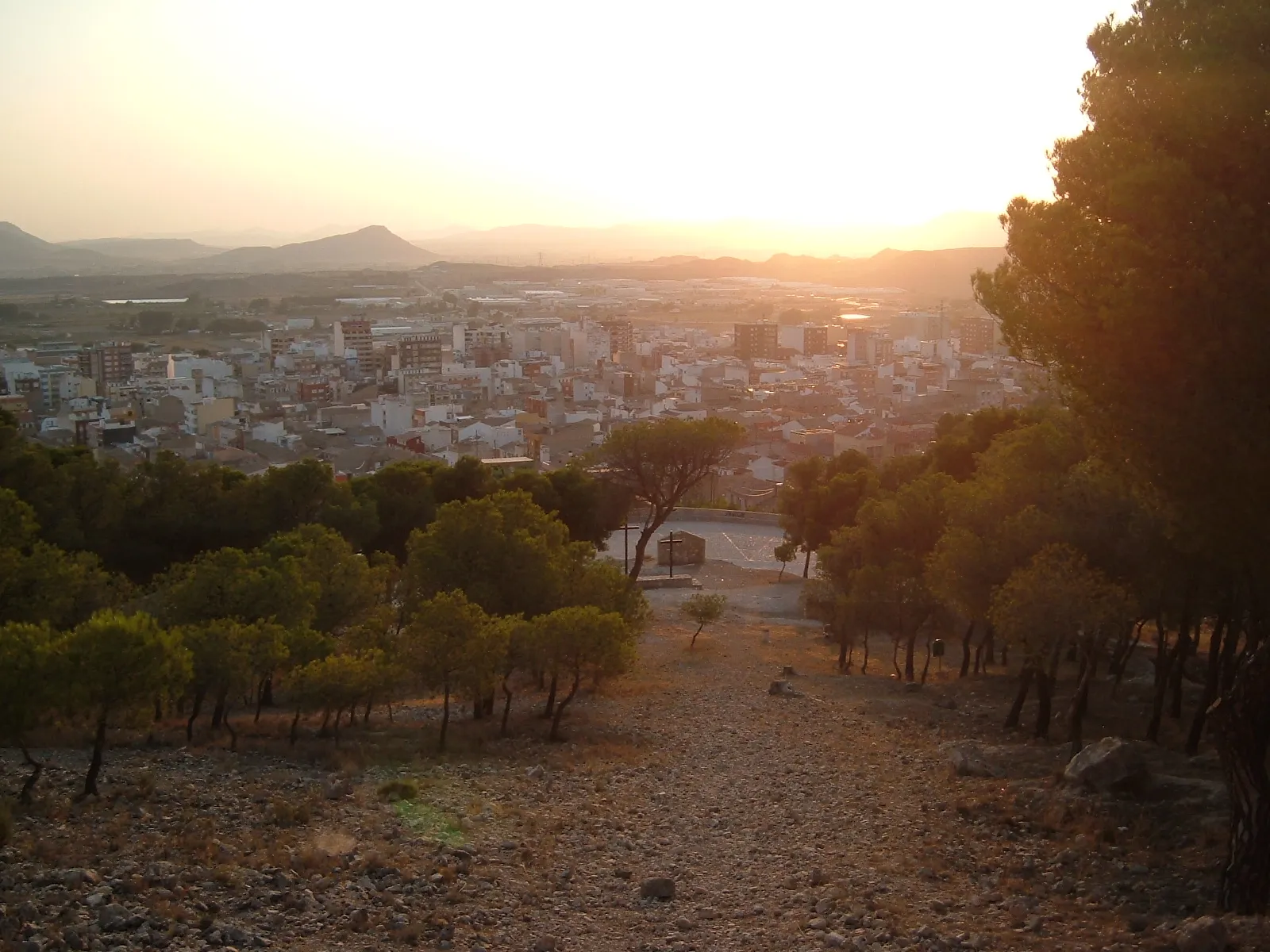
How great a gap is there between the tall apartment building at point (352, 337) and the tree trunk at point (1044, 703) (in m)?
71.9

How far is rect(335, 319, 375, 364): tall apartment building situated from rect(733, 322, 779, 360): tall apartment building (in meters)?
25.8

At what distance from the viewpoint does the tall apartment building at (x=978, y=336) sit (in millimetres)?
87125

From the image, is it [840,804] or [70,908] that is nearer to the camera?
[70,908]

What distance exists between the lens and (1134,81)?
620cm

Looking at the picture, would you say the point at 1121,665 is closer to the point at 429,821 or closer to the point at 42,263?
the point at 429,821

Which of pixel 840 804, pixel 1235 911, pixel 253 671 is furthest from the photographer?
pixel 253 671

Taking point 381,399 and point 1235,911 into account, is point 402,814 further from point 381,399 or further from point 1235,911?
point 381,399

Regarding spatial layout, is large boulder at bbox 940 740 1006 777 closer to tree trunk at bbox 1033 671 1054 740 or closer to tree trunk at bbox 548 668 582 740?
tree trunk at bbox 1033 671 1054 740

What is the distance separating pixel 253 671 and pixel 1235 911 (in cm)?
728

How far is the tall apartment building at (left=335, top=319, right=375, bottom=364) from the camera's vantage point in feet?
264

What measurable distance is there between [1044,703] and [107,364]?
65259 mm

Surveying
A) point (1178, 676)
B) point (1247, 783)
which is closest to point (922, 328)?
point (1178, 676)

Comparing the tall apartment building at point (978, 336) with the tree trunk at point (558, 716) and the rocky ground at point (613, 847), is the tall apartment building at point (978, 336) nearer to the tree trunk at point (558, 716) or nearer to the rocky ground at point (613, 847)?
the tree trunk at point (558, 716)

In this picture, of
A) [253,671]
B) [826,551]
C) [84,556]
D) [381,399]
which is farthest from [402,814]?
[381,399]
